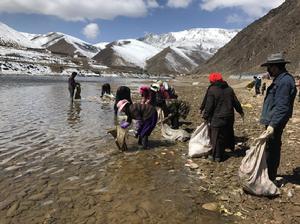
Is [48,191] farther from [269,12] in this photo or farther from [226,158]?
[269,12]

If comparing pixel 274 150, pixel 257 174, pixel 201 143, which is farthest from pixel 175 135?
pixel 257 174

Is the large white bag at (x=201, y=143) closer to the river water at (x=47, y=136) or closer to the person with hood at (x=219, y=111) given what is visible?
the person with hood at (x=219, y=111)

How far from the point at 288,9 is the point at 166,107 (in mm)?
112519

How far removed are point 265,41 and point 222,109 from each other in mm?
110509

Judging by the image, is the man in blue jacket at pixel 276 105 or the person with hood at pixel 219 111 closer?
the man in blue jacket at pixel 276 105

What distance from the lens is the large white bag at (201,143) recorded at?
1023 cm

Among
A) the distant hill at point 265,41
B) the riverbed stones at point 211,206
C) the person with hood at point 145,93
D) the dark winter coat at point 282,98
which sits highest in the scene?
the distant hill at point 265,41

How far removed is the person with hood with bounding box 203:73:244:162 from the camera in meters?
9.72

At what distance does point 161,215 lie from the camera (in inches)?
267

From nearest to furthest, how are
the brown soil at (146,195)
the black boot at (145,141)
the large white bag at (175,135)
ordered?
the brown soil at (146,195)
the black boot at (145,141)
the large white bag at (175,135)

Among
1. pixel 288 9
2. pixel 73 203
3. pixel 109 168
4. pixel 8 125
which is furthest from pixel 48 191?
pixel 288 9

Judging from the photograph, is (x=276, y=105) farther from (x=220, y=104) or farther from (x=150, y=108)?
(x=150, y=108)

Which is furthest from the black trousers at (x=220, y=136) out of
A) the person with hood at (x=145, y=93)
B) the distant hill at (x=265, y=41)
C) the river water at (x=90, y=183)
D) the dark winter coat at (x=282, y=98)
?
the distant hill at (x=265, y=41)

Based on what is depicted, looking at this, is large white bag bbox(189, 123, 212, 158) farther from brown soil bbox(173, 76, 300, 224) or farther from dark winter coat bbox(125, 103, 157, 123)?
dark winter coat bbox(125, 103, 157, 123)
